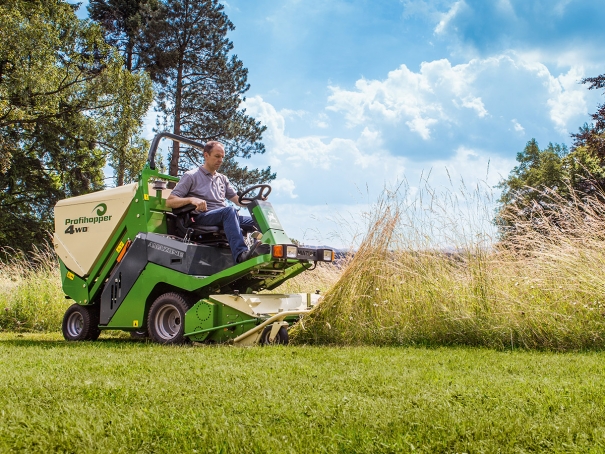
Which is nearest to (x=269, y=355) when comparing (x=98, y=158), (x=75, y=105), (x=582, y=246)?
(x=582, y=246)

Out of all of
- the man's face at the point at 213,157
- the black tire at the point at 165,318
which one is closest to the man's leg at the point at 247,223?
the man's face at the point at 213,157

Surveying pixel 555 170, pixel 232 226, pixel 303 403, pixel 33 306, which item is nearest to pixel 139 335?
pixel 232 226

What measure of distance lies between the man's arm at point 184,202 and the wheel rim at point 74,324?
79.4 inches

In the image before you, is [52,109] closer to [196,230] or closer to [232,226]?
[196,230]

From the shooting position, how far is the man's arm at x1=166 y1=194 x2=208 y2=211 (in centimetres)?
598

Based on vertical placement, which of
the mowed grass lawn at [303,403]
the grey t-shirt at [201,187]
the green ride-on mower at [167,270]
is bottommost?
the mowed grass lawn at [303,403]

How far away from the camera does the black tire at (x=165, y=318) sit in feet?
19.3

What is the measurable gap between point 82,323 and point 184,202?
6.98 feet

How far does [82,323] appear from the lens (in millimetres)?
6996

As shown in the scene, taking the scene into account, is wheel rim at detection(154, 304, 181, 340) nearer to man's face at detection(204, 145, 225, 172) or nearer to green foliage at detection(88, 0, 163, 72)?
man's face at detection(204, 145, 225, 172)

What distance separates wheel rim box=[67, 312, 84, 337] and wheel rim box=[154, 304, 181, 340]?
156cm

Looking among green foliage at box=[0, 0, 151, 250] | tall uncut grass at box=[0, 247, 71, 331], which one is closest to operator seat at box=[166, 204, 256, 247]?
tall uncut grass at box=[0, 247, 71, 331]

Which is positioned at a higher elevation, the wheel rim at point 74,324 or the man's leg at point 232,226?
the man's leg at point 232,226

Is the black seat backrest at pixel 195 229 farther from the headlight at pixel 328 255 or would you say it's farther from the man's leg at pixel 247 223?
the headlight at pixel 328 255
